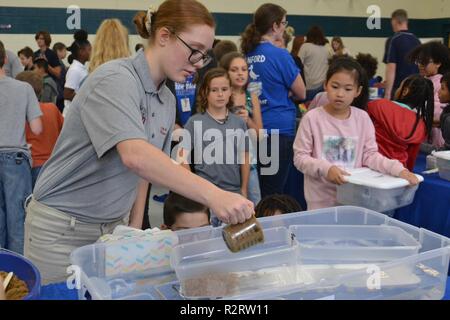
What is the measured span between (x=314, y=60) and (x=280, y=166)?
11.6 ft

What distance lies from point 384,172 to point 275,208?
0.53 m

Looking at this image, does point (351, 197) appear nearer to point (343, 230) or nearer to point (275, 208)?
point (275, 208)

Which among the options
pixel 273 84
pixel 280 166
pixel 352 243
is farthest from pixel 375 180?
pixel 273 84

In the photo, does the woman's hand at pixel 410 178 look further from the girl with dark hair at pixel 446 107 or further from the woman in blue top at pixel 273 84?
the woman in blue top at pixel 273 84

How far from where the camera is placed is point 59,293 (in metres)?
1.34

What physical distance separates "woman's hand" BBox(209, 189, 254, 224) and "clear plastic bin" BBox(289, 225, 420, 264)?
0.29 meters

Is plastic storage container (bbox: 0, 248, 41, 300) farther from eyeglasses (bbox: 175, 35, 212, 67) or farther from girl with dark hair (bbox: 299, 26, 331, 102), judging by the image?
girl with dark hair (bbox: 299, 26, 331, 102)

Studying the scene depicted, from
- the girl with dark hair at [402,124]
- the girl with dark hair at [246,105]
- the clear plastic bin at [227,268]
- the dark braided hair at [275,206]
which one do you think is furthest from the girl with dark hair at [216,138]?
the clear plastic bin at [227,268]

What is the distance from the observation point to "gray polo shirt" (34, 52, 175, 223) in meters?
1.29

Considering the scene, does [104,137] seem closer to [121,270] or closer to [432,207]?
[121,270]

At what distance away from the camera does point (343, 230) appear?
5.00ft

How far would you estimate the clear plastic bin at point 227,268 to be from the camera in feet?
3.92

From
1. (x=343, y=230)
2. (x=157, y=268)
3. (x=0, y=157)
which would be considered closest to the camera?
(x=157, y=268)
